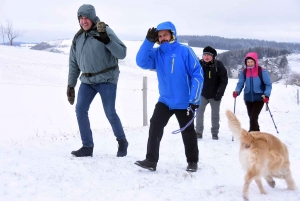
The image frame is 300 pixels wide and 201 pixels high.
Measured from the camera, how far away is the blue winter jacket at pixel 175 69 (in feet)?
14.3

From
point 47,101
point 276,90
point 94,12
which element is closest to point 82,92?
point 94,12

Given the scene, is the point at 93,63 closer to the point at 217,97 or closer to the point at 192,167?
the point at 192,167

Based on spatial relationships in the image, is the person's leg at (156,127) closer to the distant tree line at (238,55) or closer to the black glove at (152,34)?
the black glove at (152,34)

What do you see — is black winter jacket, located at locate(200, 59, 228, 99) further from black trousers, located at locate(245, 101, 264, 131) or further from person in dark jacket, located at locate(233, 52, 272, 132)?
black trousers, located at locate(245, 101, 264, 131)

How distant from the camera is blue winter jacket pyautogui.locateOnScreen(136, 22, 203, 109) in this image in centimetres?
437

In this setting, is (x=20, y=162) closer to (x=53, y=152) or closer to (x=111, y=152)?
(x=53, y=152)

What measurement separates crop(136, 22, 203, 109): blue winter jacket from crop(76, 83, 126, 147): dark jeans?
78 centimetres

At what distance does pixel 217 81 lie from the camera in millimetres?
7367

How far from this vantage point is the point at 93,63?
16.0 feet

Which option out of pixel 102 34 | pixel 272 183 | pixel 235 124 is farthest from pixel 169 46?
pixel 272 183

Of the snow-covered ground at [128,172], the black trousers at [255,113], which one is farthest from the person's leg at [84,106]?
the black trousers at [255,113]

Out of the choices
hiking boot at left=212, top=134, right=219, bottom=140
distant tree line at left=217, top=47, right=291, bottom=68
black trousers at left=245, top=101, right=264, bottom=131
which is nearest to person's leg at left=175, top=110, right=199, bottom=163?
black trousers at left=245, top=101, right=264, bottom=131

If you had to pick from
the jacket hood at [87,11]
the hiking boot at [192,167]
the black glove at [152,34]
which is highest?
the jacket hood at [87,11]

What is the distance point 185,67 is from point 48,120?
1082cm
